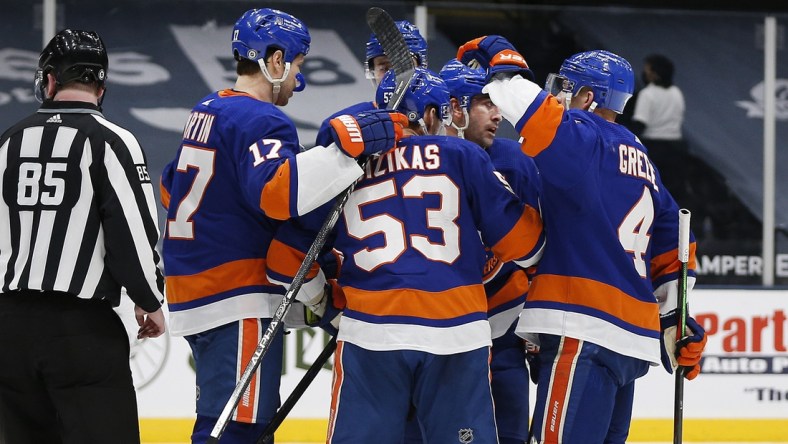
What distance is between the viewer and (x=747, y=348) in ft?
17.8

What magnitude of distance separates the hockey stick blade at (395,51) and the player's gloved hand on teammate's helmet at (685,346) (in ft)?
3.11

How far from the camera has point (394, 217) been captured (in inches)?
111

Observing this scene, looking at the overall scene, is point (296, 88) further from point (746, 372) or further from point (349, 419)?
point (746, 372)

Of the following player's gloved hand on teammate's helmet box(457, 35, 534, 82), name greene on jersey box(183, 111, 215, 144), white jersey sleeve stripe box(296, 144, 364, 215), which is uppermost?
player's gloved hand on teammate's helmet box(457, 35, 534, 82)

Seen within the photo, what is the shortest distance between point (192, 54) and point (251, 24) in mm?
3064

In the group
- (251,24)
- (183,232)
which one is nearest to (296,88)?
(251,24)

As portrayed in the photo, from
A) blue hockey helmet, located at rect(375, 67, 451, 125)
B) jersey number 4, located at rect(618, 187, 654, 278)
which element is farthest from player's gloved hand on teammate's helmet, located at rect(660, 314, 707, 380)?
blue hockey helmet, located at rect(375, 67, 451, 125)

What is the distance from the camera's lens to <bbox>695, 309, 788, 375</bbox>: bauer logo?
540 cm

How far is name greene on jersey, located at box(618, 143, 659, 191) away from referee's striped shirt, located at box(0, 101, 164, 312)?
1136mm

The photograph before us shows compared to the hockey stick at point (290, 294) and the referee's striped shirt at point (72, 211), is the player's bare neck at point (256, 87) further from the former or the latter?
the referee's striped shirt at point (72, 211)

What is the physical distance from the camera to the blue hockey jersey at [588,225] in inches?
113

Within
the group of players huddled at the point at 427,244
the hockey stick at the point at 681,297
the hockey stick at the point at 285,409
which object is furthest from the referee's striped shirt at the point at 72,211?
the hockey stick at the point at 681,297

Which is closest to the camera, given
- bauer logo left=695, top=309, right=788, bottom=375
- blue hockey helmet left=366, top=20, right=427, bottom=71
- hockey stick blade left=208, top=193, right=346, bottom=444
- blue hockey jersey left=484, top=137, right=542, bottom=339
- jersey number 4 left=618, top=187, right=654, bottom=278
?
hockey stick blade left=208, top=193, right=346, bottom=444

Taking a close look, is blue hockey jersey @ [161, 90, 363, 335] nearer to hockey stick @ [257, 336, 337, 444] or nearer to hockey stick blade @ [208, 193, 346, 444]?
hockey stick blade @ [208, 193, 346, 444]
